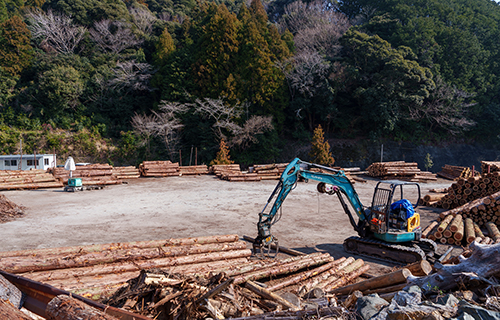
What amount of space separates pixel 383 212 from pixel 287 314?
6332mm

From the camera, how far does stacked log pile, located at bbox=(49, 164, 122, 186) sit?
22.8 meters

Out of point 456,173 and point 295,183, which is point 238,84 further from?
point 295,183

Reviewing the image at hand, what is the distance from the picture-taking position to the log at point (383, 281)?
6.07 m

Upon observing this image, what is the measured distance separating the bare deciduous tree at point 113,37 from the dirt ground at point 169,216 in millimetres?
25849

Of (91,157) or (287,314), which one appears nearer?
(287,314)

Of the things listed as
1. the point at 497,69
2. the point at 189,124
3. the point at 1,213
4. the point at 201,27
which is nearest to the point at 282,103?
the point at 189,124

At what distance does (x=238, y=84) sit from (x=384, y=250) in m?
29.1

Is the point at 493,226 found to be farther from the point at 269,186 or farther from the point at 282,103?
the point at 282,103

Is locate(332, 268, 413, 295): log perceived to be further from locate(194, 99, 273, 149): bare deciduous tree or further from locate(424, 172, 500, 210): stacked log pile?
locate(194, 99, 273, 149): bare deciduous tree

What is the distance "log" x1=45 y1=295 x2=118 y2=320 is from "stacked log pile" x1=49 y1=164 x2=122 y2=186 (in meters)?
19.7

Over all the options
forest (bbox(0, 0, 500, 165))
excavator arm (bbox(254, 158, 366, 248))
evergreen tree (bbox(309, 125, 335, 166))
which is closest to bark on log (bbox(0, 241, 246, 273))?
excavator arm (bbox(254, 158, 366, 248))

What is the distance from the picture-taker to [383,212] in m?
9.85

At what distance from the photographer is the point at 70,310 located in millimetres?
4363

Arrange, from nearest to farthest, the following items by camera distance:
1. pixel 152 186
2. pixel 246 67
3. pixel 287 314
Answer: pixel 287 314, pixel 152 186, pixel 246 67
